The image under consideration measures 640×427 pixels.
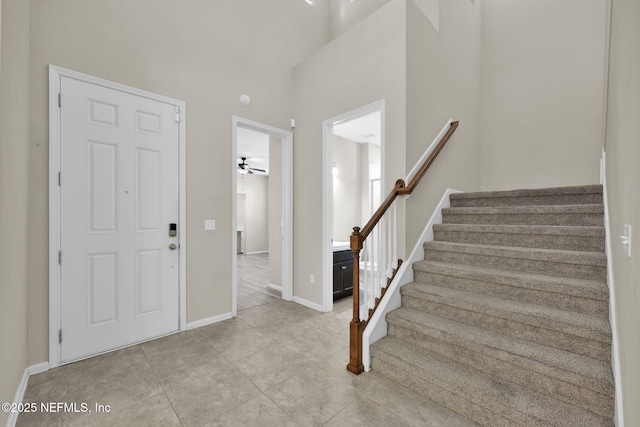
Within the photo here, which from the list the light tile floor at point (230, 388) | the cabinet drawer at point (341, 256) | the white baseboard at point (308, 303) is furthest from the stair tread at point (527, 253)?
the white baseboard at point (308, 303)

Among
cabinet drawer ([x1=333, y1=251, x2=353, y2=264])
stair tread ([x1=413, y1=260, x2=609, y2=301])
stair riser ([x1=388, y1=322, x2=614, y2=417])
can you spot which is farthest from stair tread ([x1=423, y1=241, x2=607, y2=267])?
cabinet drawer ([x1=333, y1=251, x2=353, y2=264])

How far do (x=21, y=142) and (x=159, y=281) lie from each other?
4.85ft

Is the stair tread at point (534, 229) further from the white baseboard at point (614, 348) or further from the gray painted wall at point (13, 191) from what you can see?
the gray painted wall at point (13, 191)

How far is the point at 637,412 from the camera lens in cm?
87

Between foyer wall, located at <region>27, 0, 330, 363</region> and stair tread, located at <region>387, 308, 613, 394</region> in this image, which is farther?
foyer wall, located at <region>27, 0, 330, 363</region>

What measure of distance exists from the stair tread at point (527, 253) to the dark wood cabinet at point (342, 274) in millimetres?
1413

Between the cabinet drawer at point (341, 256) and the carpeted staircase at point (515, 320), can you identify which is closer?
the carpeted staircase at point (515, 320)

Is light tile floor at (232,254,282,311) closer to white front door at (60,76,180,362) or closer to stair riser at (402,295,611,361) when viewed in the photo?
white front door at (60,76,180,362)

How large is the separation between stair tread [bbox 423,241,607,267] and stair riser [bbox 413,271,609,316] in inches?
11.3

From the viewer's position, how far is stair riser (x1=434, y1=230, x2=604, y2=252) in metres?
2.06

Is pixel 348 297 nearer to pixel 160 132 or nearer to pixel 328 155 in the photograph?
pixel 328 155

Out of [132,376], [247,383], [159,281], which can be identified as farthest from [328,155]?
[132,376]

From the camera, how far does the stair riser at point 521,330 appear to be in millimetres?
1568

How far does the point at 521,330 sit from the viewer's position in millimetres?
1798
